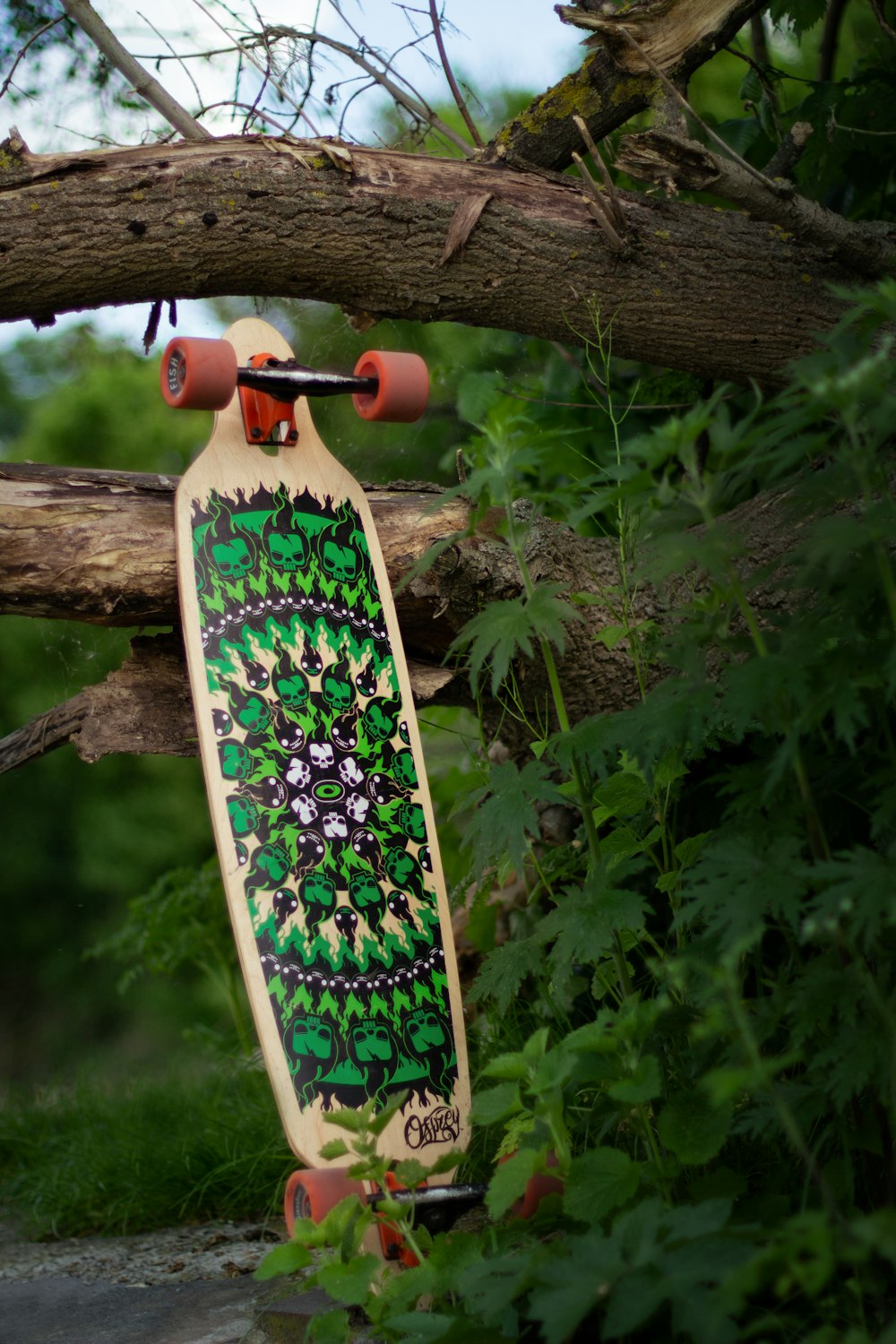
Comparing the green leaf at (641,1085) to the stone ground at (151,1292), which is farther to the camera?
the stone ground at (151,1292)

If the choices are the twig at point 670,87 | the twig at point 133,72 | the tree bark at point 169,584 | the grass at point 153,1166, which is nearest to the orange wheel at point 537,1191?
the tree bark at point 169,584

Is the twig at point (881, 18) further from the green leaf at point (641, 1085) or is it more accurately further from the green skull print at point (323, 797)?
the green leaf at point (641, 1085)

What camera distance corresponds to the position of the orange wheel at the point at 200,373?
2.05 metres

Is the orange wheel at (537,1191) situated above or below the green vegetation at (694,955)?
below

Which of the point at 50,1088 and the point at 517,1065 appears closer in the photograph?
the point at 517,1065

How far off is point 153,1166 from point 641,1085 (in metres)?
1.90

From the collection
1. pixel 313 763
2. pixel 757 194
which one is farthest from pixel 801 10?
pixel 313 763

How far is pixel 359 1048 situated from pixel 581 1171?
0.63 meters

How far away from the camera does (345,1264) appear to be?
139 cm

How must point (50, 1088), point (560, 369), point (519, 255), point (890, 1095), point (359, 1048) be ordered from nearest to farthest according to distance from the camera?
1. point (890, 1095)
2. point (359, 1048)
3. point (519, 255)
4. point (560, 369)
5. point (50, 1088)

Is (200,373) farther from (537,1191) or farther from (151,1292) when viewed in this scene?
(151,1292)

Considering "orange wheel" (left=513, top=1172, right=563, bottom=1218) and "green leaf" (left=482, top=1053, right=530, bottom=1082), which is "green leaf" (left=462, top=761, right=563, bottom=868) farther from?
"orange wheel" (left=513, top=1172, right=563, bottom=1218)

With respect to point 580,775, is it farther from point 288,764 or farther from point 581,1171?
point 288,764

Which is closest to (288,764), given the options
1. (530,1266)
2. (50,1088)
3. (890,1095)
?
(530,1266)
